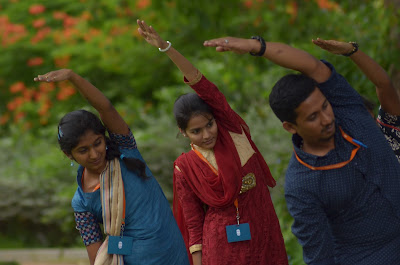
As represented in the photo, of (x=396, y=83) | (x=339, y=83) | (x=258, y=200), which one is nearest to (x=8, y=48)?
(x=396, y=83)

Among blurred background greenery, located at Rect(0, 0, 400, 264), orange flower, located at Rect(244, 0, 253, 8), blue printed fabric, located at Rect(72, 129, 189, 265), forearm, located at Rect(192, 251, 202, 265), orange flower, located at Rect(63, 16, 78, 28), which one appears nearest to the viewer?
blue printed fabric, located at Rect(72, 129, 189, 265)

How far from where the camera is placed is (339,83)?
282 centimetres

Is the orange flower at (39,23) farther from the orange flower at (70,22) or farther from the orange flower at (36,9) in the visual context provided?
the orange flower at (70,22)

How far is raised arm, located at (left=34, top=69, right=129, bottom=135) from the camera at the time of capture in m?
3.24

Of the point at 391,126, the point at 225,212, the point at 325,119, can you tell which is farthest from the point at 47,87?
the point at 325,119

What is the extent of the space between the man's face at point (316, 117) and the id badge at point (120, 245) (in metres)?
1.27

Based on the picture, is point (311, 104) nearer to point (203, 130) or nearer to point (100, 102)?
point (203, 130)

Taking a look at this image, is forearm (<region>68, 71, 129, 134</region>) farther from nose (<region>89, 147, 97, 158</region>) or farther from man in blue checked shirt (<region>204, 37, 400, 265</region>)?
man in blue checked shirt (<region>204, 37, 400, 265</region>)

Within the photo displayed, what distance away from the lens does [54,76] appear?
3230 millimetres

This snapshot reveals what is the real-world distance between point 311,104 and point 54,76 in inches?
50.8

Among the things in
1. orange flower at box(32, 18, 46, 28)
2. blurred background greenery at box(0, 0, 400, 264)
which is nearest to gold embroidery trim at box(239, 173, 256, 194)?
blurred background greenery at box(0, 0, 400, 264)

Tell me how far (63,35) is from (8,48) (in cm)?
92

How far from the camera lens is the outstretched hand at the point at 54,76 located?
319 cm

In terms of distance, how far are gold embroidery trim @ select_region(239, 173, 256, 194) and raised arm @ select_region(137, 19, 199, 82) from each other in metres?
0.64
